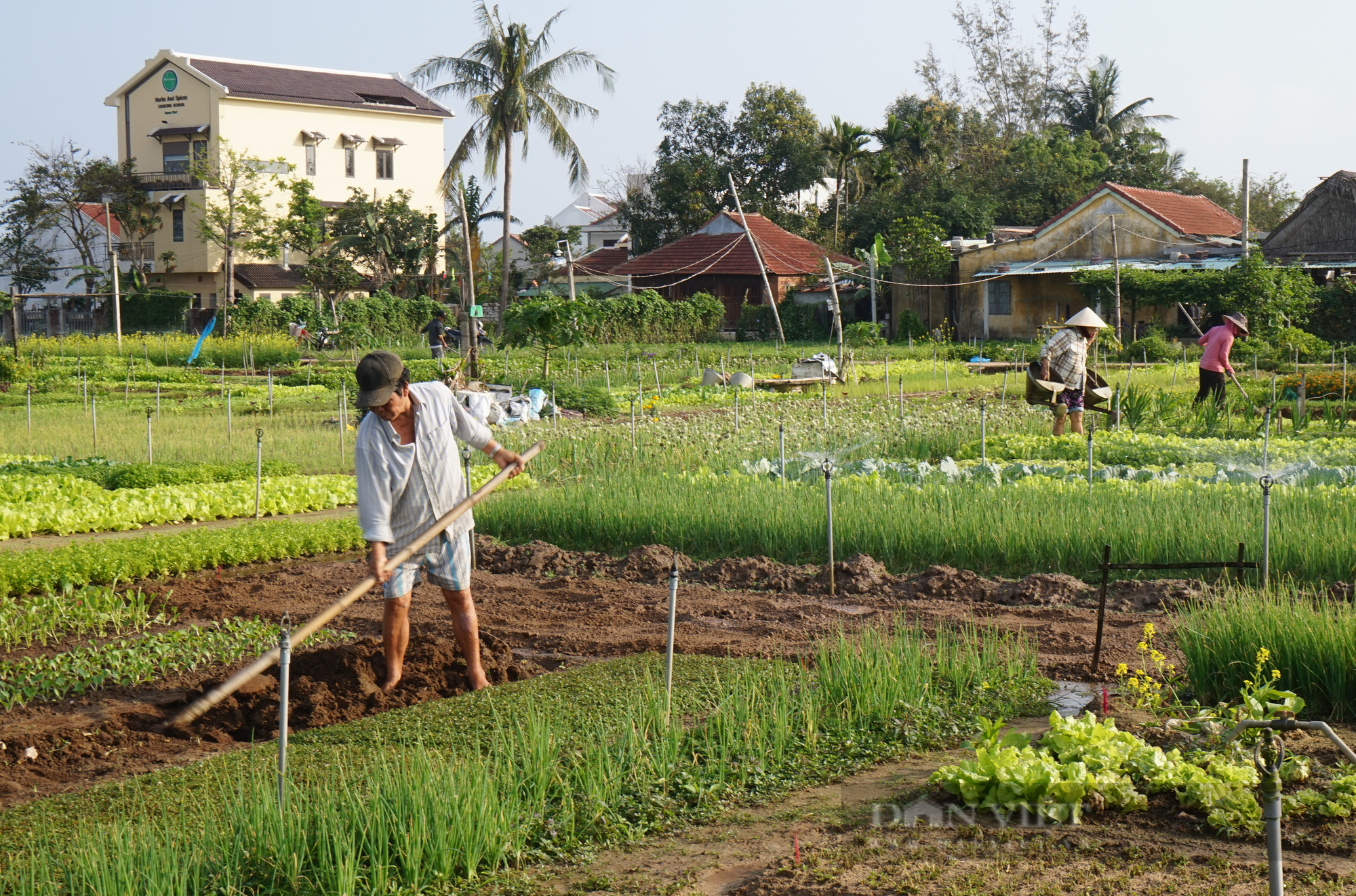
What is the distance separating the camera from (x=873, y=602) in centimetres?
789

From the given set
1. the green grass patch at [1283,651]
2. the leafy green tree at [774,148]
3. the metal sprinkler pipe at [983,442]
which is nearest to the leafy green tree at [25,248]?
the leafy green tree at [774,148]

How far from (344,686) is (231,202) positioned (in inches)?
1638

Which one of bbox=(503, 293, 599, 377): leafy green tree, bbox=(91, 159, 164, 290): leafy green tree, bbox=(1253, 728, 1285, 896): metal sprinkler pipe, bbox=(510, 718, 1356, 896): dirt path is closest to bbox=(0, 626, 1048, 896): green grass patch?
bbox=(510, 718, 1356, 896): dirt path

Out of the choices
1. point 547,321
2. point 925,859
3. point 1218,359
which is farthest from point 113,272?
point 925,859

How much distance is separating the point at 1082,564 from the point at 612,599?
3197mm

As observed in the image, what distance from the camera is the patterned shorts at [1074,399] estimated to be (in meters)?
14.3

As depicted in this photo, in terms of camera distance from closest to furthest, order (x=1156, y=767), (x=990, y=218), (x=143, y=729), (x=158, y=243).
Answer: (x=1156, y=767) < (x=143, y=729) < (x=990, y=218) < (x=158, y=243)

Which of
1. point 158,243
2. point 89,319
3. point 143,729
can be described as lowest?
point 143,729

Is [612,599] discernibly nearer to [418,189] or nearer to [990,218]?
[990,218]

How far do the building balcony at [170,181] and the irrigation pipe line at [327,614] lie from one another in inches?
1830

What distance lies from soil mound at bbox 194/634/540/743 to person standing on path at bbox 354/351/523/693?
132 millimetres

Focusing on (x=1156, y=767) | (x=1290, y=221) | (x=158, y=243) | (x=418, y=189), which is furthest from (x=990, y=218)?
(x=1156, y=767)

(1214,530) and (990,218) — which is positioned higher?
(990,218)

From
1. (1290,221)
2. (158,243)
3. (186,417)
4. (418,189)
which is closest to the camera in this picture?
(186,417)
